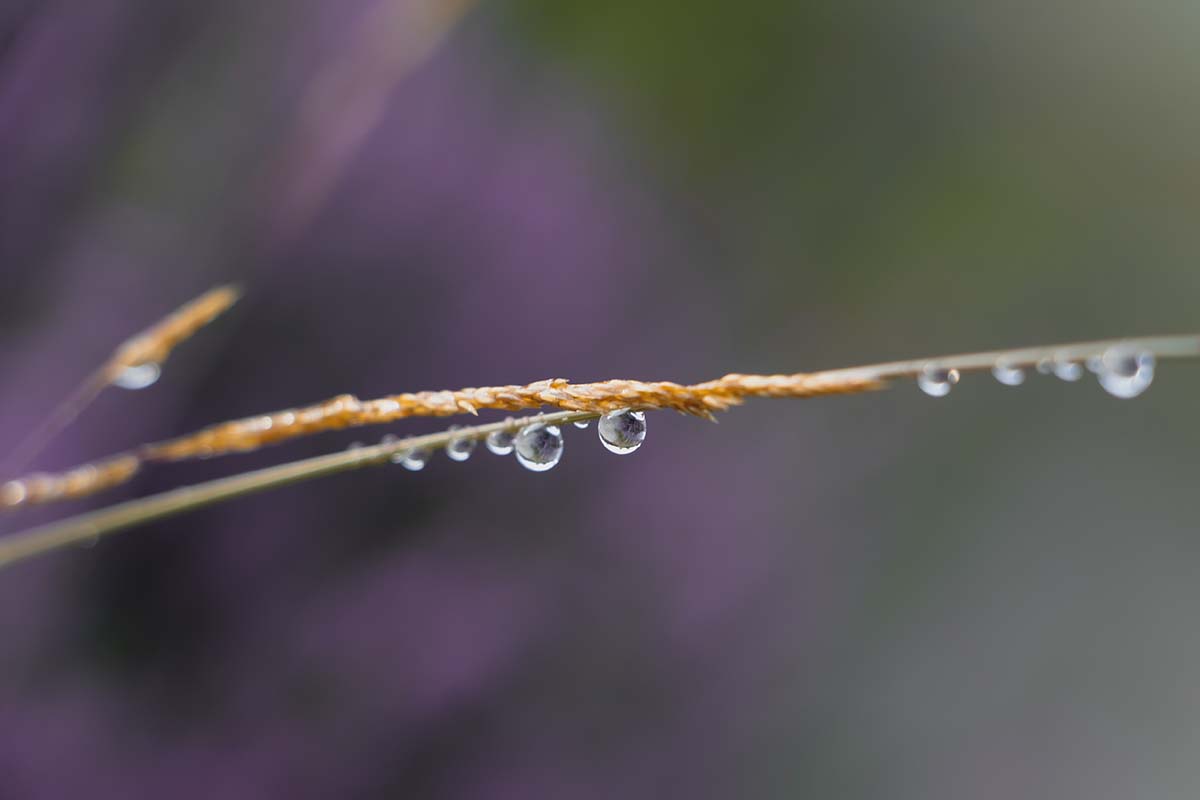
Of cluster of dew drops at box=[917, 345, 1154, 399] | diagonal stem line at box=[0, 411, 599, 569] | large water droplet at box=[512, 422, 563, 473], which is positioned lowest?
cluster of dew drops at box=[917, 345, 1154, 399]

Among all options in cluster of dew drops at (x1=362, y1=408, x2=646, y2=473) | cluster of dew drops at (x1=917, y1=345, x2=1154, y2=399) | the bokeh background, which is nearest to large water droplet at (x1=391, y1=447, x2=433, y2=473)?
cluster of dew drops at (x1=362, y1=408, x2=646, y2=473)

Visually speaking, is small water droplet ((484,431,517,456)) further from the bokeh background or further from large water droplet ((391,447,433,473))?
the bokeh background

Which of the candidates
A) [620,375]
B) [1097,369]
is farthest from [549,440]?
[620,375]

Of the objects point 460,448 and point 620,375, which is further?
point 620,375

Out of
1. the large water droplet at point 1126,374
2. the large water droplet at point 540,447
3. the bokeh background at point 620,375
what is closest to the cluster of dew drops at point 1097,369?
the large water droplet at point 1126,374

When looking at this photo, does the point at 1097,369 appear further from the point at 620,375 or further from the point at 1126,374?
the point at 620,375

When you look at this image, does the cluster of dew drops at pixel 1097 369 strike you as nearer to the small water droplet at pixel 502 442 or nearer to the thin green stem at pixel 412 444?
the thin green stem at pixel 412 444
